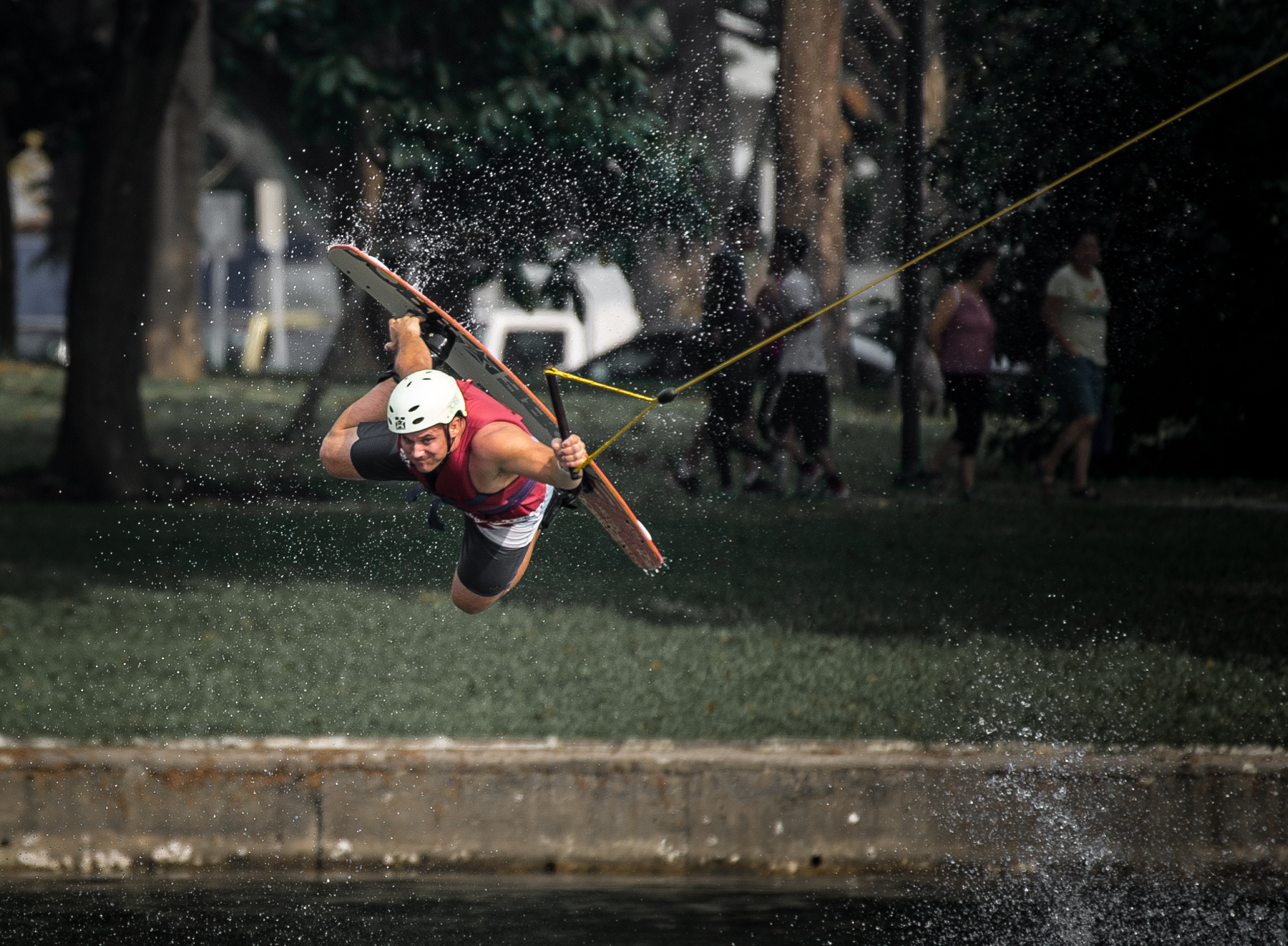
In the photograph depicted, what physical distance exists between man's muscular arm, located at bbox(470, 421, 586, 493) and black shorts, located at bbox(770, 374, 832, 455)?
4915 millimetres

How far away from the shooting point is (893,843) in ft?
17.5

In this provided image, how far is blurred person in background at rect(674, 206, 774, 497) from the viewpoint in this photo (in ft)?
25.9

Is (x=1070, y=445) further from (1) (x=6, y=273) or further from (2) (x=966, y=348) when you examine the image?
(1) (x=6, y=273)

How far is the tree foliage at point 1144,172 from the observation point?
9.66 meters

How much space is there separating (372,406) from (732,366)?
177 inches

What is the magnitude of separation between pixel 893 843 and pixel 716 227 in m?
3.89

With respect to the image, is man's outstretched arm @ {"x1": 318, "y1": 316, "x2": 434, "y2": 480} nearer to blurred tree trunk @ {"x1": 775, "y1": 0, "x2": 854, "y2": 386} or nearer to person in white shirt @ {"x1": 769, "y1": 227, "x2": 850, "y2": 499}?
person in white shirt @ {"x1": 769, "y1": 227, "x2": 850, "y2": 499}

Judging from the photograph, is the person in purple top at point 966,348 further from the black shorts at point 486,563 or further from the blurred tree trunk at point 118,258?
the blurred tree trunk at point 118,258

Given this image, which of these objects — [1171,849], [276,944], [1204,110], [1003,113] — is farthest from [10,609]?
[1204,110]

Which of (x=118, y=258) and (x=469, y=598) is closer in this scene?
(x=469, y=598)

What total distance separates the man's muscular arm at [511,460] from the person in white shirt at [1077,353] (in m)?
4.70

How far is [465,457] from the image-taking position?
156 inches

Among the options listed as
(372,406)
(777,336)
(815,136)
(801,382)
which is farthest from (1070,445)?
(372,406)

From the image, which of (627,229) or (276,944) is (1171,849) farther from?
(627,229)
